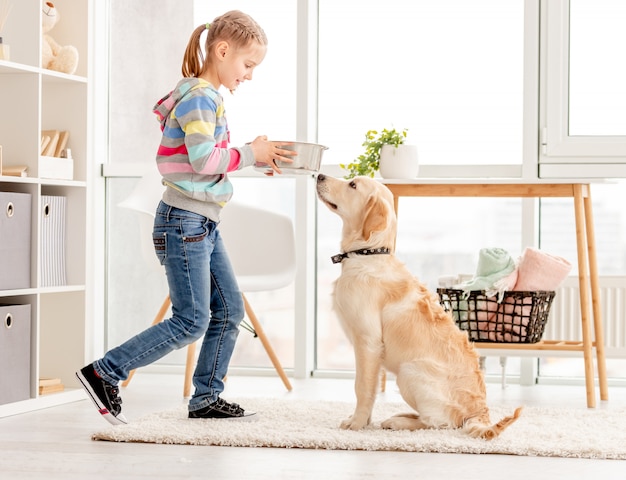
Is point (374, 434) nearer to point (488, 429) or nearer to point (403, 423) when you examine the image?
point (403, 423)

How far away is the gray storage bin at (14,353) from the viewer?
10.4 ft

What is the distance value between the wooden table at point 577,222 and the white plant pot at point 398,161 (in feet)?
0.29

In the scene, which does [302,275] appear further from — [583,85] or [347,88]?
[583,85]

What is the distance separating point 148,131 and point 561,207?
196 centimetres

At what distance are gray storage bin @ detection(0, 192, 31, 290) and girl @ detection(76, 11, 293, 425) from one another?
0.69 m

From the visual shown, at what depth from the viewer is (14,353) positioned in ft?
10.5

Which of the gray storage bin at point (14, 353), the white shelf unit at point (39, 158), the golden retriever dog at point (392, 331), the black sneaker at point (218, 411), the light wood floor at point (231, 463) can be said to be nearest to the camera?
the light wood floor at point (231, 463)

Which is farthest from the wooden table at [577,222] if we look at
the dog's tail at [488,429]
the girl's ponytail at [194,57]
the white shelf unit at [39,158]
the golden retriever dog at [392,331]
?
the white shelf unit at [39,158]

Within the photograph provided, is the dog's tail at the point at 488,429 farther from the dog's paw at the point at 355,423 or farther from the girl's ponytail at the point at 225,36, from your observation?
the girl's ponytail at the point at 225,36

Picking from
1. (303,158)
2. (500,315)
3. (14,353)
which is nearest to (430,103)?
(500,315)

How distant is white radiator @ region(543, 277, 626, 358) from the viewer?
3.93 m

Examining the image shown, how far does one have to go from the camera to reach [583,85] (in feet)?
13.3

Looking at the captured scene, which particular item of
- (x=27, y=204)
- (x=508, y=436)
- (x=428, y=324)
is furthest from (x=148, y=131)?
(x=508, y=436)

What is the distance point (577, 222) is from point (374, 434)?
52.7 inches
